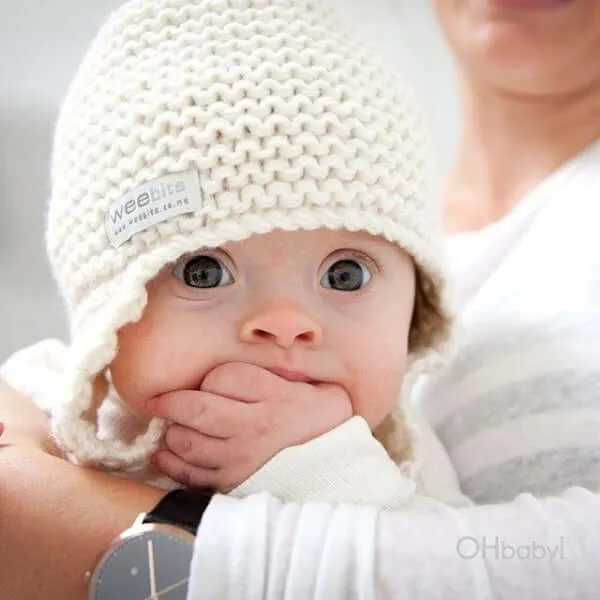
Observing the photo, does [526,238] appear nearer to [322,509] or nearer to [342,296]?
[342,296]

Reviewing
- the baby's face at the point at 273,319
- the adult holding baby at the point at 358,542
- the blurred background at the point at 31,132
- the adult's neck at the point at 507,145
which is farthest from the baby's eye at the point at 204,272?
the blurred background at the point at 31,132

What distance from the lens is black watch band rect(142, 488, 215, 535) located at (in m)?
0.66

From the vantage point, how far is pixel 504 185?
3.88 feet

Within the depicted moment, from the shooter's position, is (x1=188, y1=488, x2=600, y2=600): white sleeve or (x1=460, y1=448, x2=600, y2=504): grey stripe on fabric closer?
(x1=188, y1=488, x2=600, y2=600): white sleeve

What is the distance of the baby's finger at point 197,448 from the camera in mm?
723

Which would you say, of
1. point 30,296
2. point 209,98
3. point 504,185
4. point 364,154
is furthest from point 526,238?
point 30,296

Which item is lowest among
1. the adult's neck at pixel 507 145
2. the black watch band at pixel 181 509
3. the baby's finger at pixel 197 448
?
the black watch band at pixel 181 509

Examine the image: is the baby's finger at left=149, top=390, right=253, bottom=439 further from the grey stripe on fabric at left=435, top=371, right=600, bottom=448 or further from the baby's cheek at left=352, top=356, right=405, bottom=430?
the grey stripe on fabric at left=435, top=371, right=600, bottom=448

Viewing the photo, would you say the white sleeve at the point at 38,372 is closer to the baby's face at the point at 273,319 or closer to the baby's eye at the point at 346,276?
the baby's face at the point at 273,319

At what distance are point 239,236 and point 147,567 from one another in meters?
0.26

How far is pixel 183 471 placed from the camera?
743 mm

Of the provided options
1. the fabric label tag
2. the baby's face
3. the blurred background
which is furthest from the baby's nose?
the blurred background

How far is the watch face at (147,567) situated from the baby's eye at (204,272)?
0.21 meters

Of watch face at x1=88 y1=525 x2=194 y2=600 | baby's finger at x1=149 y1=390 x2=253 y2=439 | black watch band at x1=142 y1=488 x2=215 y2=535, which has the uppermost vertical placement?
baby's finger at x1=149 y1=390 x2=253 y2=439
